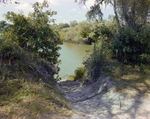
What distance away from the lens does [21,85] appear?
4.30m

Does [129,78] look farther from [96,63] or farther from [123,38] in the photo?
[123,38]

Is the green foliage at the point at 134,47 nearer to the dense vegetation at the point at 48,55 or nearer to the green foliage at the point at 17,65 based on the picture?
the dense vegetation at the point at 48,55

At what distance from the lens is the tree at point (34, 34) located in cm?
830

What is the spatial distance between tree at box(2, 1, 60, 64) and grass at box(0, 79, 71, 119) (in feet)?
13.4

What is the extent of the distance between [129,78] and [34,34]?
Answer: 6.21m

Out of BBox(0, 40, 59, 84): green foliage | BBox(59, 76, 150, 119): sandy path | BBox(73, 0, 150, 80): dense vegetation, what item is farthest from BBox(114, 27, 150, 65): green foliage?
BBox(0, 40, 59, 84): green foliage

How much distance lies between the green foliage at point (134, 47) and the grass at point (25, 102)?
6104 millimetres

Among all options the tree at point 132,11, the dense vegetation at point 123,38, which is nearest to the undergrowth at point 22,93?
the dense vegetation at point 123,38

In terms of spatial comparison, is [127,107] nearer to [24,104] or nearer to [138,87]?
[138,87]

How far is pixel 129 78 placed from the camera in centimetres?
686

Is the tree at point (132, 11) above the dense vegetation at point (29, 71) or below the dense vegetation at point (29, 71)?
above

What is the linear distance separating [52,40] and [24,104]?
6870mm

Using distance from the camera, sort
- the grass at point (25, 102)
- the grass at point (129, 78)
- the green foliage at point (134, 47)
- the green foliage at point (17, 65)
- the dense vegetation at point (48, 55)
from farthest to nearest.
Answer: the green foliage at point (134, 47), the grass at point (129, 78), the green foliage at point (17, 65), the dense vegetation at point (48, 55), the grass at point (25, 102)

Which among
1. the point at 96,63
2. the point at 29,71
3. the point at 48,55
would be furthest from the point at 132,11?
the point at 29,71
